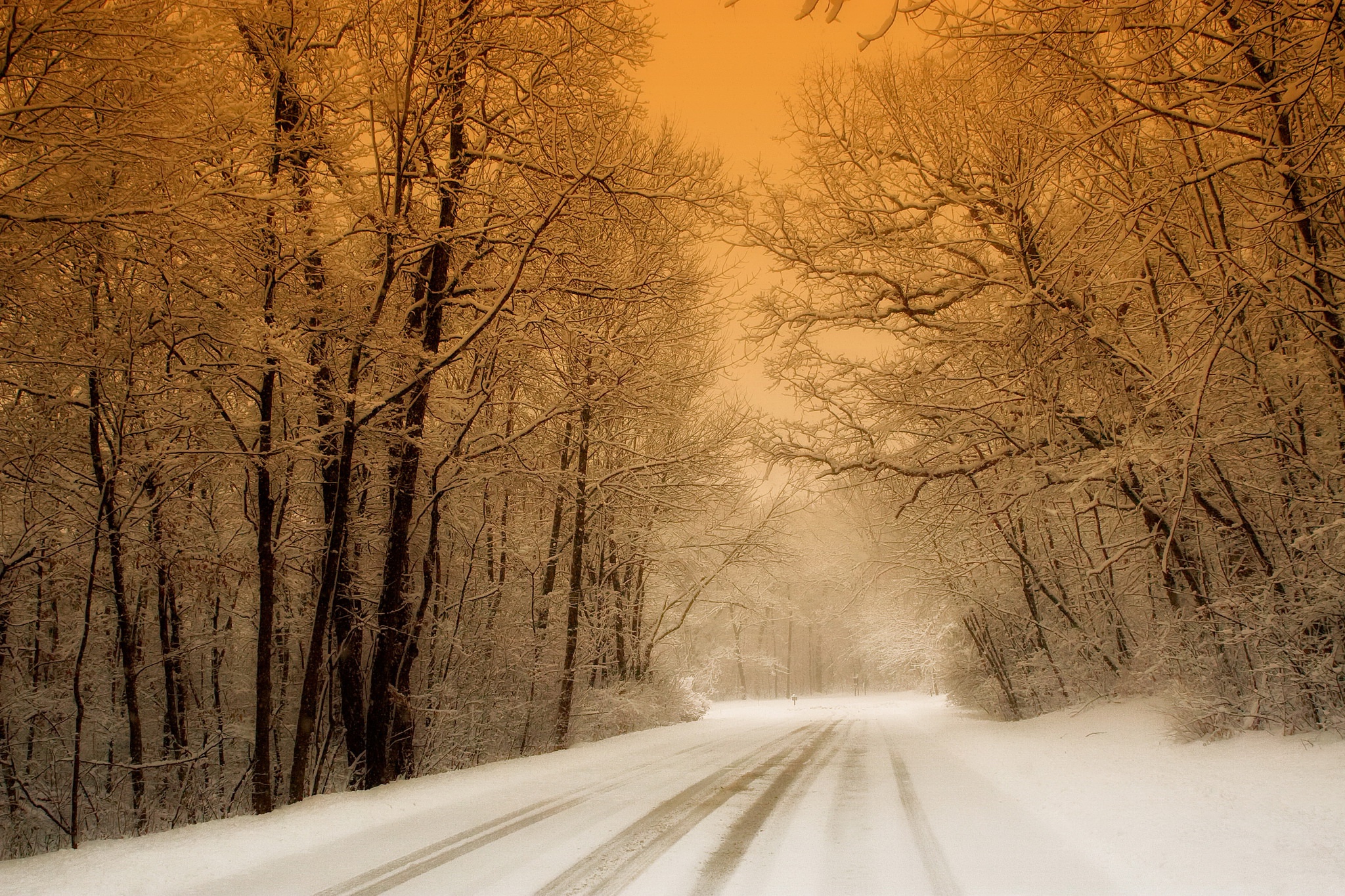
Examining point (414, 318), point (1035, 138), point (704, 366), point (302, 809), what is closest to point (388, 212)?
point (414, 318)

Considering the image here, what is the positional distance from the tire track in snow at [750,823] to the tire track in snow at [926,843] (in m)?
1.01

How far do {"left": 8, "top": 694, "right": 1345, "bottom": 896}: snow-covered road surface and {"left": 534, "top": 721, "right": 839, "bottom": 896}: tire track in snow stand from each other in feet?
0.08

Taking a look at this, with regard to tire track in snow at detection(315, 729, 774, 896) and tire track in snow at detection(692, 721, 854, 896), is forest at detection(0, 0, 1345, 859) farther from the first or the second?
tire track in snow at detection(692, 721, 854, 896)

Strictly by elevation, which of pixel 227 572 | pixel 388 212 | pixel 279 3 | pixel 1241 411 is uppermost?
pixel 279 3

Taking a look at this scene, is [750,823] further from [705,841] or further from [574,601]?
[574,601]

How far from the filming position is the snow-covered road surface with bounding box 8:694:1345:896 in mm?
3816

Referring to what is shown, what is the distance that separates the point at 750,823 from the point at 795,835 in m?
0.49

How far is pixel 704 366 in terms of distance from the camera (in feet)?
50.7

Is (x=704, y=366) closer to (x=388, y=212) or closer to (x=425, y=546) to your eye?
(x=425, y=546)

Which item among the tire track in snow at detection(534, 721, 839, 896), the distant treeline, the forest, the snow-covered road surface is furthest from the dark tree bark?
the distant treeline

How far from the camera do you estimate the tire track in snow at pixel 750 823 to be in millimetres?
3859

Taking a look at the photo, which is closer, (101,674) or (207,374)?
(207,374)

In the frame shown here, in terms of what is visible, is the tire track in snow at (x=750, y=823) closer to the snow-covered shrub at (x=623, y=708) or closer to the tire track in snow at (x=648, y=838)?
the tire track in snow at (x=648, y=838)

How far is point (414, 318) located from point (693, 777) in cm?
657
